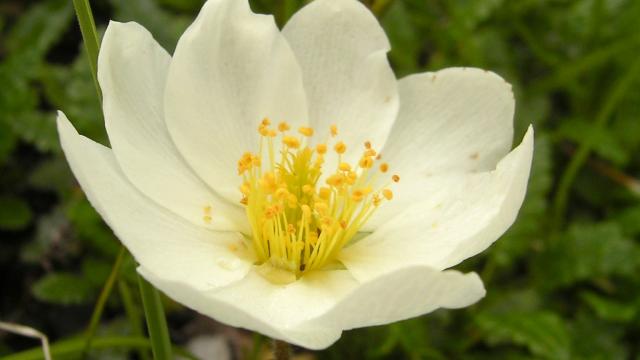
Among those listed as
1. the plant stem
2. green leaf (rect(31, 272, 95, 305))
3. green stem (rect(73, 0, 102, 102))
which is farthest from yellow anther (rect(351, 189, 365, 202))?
green leaf (rect(31, 272, 95, 305))

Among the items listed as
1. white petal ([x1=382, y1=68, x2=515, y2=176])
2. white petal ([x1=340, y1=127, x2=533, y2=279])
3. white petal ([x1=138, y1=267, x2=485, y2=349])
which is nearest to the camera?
white petal ([x1=138, y1=267, x2=485, y2=349])

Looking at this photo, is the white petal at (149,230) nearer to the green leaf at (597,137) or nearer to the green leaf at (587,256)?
the green leaf at (587,256)

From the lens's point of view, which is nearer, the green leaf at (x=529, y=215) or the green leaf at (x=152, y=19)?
the green leaf at (x=529, y=215)

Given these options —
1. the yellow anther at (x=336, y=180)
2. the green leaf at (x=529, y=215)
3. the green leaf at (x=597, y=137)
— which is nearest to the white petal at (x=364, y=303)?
the yellow anther at (x=336, y=180)

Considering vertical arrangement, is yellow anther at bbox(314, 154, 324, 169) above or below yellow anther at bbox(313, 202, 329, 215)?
above

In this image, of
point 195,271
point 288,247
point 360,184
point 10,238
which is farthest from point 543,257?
point 10,238

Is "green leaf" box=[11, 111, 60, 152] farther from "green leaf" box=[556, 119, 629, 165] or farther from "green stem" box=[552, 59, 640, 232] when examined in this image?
"green leaf" box=[556, 119, 629, 165]
